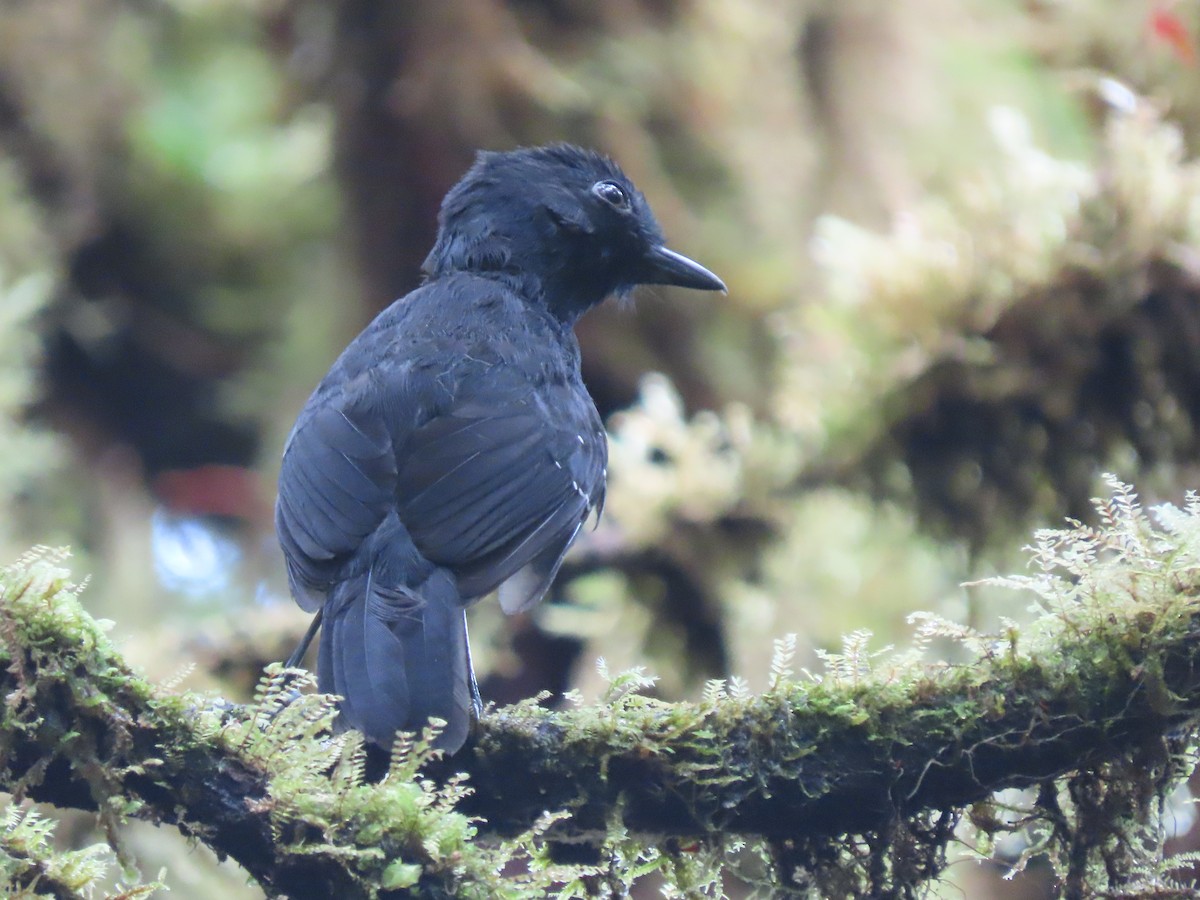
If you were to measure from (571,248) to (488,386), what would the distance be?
115 centimetres

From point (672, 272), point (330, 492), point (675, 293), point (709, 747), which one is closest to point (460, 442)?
point (330, 492)

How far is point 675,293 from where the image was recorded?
9227 millimetres

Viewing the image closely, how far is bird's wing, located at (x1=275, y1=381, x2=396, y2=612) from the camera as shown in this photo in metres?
3.62

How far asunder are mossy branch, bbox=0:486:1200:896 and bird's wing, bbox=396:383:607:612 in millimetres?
846

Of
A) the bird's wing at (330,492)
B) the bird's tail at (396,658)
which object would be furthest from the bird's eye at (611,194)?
the bird's tail at (396,658)

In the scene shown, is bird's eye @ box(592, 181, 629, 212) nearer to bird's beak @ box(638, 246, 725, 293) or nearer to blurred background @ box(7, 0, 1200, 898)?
bird's beak @ box(638, 246, 725, 293)

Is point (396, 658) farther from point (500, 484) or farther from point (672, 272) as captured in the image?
point (672, 272)

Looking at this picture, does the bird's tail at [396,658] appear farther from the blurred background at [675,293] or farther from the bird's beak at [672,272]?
the bird's beak at [672,272]

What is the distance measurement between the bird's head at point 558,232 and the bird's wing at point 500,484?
835mm

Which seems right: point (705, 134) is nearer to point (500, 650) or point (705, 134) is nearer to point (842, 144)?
point (842, 144)

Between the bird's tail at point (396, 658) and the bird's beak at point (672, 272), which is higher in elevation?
the bird's beak at point (672, 272)

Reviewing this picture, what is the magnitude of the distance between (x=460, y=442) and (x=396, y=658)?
35.2 inches

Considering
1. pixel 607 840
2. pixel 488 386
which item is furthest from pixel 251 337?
pixel 607 840

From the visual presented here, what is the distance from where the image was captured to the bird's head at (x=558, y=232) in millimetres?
5102
